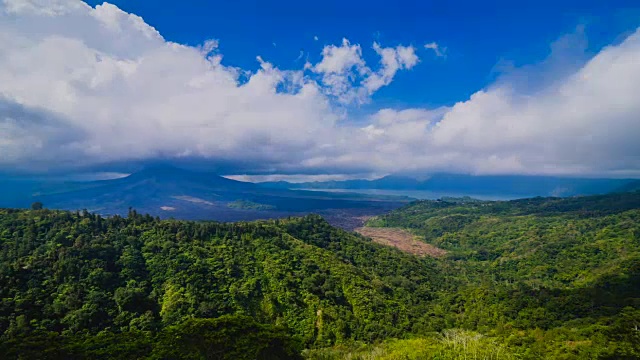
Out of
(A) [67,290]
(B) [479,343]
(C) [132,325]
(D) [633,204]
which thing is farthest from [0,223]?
(D) [633,204]

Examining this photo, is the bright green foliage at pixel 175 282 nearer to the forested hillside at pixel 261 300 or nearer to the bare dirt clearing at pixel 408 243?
the forested hillside at pixel 261 300

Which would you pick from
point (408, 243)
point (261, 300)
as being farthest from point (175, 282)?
point (408, 243)

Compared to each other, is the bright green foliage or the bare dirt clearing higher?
the bright green foliage

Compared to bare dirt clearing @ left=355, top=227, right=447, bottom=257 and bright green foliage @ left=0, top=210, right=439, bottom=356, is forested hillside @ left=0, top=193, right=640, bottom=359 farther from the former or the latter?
bare dirt clearing @ left=355, top=227, right=447, bottom=257

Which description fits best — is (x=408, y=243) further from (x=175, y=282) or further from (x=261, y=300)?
(x=175, y=282)

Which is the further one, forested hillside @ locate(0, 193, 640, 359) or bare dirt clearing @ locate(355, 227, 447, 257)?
bare dirt clearing @ locate(355, 227, 447, 257)

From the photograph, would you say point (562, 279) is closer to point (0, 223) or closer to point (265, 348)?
point (265, 348)

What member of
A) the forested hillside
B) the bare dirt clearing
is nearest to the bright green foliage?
the forested hillside

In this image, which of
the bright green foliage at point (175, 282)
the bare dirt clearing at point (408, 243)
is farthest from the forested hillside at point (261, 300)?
the bare dirt clearing at point (408, 243)

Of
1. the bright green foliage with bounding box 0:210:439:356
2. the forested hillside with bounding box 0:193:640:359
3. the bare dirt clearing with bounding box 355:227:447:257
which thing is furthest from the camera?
the bare dirt clearing with bounding box 355:227:447:257
